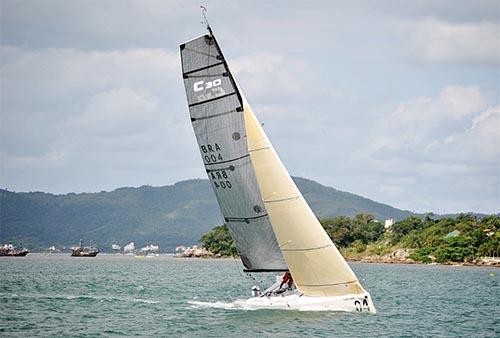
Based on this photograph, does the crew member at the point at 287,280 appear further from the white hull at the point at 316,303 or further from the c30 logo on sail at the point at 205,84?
the c30 logo on sail at the point at 205,84

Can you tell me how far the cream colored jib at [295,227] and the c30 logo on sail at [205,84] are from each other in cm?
158

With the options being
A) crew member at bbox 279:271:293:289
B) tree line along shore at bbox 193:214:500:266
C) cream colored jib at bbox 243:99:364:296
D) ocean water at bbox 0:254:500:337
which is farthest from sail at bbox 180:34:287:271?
tree line along shore at bbox 193:214:500:266

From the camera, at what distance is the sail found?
3997 centimetres

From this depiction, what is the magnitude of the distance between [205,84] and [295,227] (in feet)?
23.6

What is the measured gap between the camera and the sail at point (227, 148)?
3997cm

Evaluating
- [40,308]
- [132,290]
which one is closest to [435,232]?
[132,290]

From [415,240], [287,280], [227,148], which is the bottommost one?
[287,280]

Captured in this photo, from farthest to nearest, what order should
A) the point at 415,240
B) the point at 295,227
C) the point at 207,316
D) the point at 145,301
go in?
the point at 415,240 < the point at 145,301 < the point at 207,316 < the point at 295,227

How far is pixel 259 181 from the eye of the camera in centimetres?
4088

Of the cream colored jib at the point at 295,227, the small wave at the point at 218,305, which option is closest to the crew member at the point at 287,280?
the cream colored jib at the point at 295,227

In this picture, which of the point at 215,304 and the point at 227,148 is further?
the point at 215,304

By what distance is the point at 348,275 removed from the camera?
40.4 metres

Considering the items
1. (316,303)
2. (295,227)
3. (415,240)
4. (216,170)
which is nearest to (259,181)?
(216,170)

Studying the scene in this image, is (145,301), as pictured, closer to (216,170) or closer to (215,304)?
(215,304)
